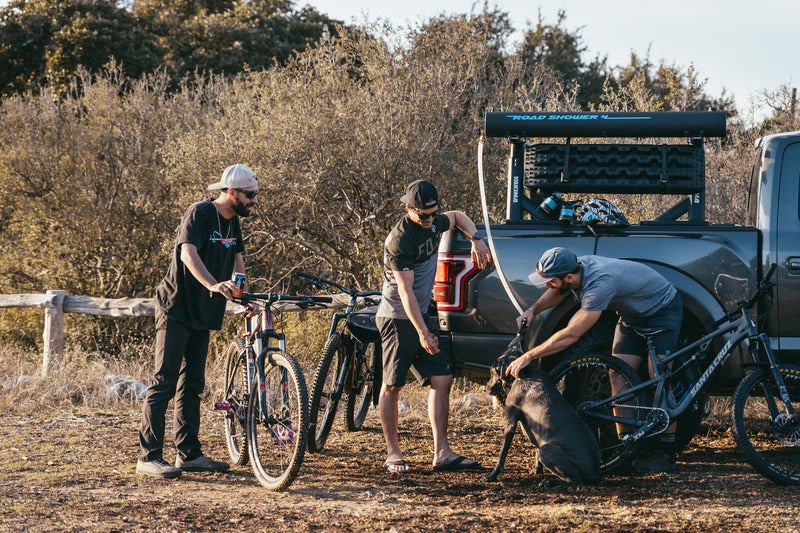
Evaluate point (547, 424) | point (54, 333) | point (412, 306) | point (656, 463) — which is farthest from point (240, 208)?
point (54, 333)

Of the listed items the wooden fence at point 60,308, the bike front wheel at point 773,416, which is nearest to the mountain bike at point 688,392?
the bike front wheel at point 773,416

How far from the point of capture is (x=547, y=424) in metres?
5.02

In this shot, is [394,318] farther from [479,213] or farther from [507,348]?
[479,213]

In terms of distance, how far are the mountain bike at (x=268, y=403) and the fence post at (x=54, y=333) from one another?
4348mm

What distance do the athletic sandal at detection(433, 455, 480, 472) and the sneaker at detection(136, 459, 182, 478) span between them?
1675mm

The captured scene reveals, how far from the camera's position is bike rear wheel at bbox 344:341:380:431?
626cm

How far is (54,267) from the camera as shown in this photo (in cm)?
1456

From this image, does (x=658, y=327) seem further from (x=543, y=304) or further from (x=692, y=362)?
(x=543, y=304)

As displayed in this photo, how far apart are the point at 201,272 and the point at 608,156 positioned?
309 centimetres

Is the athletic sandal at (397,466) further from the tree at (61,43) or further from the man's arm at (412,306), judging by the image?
the tree at (61,43)

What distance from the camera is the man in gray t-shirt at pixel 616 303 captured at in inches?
199

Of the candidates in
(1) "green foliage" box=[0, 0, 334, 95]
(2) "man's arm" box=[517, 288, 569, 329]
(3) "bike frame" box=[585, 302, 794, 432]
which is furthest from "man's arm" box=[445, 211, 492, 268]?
(1) "green foliage" box=[0, 0, 334, 95]

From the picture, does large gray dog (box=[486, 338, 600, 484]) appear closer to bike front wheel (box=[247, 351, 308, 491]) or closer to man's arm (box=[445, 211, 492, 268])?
man's arm (box=[445, 211, 492, 268])

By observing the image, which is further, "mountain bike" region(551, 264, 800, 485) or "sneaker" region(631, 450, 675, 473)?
"sneaker" region(631, 450, 675, 473)
